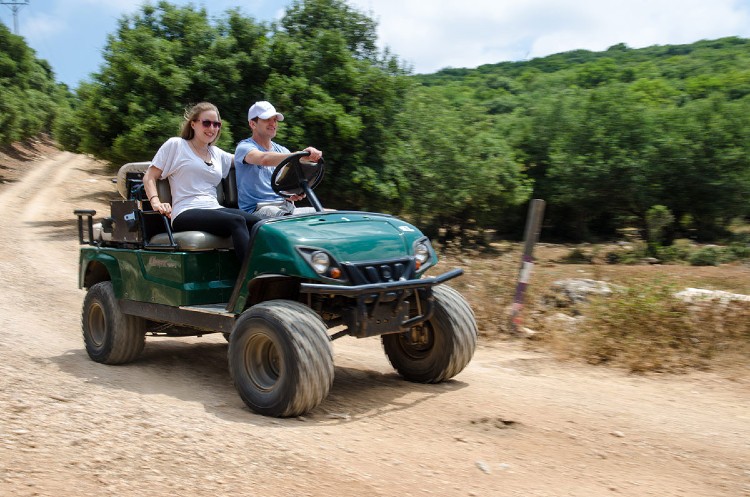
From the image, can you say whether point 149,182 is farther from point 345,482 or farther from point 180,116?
point 180,116

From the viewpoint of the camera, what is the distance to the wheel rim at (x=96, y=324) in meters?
7.30

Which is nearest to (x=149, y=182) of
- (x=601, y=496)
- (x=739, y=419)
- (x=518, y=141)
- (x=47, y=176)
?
(x=601, y=496)

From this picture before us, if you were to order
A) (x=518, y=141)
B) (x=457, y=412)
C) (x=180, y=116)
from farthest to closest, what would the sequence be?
(x=518, y=141) < (x=180, y=116) < (x=457, y=412)

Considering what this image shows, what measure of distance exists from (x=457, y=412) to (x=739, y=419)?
79.5 inches

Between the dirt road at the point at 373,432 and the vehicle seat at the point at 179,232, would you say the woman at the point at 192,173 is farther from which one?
the dirt road at the point at 373,432

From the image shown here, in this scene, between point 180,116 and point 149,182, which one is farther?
point 180,116

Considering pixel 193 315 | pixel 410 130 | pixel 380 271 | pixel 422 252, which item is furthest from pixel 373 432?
pixel 410 130

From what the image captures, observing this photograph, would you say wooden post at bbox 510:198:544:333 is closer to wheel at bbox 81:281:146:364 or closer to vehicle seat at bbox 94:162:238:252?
vehicle seat at bbox 94:162:238:252

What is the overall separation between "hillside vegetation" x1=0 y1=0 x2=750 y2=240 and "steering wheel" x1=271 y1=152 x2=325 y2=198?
13.0m

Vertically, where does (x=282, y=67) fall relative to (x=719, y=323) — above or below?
above

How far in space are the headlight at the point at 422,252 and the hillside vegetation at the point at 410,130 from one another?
542 inches

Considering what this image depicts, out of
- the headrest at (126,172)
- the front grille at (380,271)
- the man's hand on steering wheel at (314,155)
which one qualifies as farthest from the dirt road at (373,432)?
the man's hand on steering wheel at (314,155)

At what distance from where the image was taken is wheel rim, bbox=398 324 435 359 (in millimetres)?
6262

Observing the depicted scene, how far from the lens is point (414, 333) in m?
6.32
